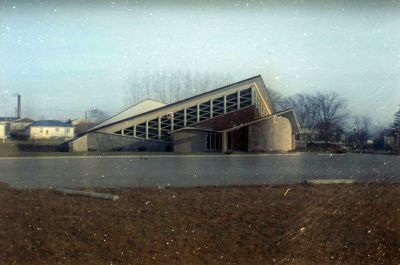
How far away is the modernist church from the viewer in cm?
2591

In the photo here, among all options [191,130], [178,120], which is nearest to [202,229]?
[191,130]

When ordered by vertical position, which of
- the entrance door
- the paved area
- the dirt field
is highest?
the entrance door

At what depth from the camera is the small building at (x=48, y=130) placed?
46.8ft

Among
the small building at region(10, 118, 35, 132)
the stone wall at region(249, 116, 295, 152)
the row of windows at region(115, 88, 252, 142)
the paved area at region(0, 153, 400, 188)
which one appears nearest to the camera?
the paved area at region(0, 153, 400, 188)

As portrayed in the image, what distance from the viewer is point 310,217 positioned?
25.5 feet

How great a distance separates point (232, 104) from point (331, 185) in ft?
62.1

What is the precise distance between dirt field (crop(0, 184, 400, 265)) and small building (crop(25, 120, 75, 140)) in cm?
505

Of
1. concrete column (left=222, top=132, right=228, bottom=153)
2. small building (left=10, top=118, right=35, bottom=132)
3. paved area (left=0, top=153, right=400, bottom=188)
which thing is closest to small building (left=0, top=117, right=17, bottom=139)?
small building (left=10, top=118, right=35, bottom=132)

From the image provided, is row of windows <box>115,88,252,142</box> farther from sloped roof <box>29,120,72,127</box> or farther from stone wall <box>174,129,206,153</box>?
sloped roof <box>29,120,72,127</box>

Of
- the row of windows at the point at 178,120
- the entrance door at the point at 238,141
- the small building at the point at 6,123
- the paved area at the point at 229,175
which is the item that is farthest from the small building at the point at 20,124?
the row of windows at the point at 178,120

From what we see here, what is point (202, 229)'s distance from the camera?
6789mm

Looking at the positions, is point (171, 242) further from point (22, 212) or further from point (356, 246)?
point (22, 212)

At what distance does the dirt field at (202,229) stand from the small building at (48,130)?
5.05 metres

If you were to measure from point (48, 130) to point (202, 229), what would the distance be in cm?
1053
